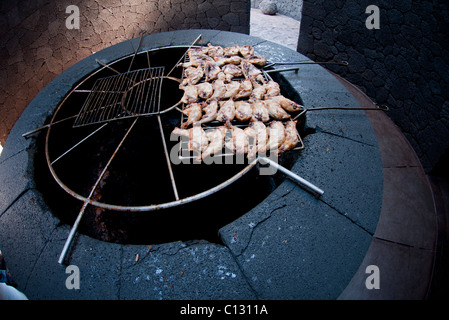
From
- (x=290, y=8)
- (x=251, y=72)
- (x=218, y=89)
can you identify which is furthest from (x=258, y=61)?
(x=290, y=8)

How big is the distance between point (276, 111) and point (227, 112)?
0.59 m

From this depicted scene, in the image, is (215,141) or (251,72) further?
(251,72)

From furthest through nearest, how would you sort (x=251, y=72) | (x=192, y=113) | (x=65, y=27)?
(x=65, y=27), (x=251, y=72), (x=192, y=113)

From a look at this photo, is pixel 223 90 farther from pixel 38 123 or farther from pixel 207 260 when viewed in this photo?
pixel 38 123

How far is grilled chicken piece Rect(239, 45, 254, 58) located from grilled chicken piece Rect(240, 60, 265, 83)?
0.30 metres

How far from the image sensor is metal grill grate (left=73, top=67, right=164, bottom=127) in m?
2.88

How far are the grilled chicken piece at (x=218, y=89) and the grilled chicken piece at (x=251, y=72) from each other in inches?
14.8

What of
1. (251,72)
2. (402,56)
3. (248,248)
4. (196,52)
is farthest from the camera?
(402,56)

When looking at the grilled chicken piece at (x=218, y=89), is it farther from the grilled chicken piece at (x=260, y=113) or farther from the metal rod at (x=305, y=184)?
the metal rod at (x=305, y=184)

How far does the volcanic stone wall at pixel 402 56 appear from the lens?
3457 millimetres

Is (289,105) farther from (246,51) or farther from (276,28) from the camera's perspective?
(276,28)

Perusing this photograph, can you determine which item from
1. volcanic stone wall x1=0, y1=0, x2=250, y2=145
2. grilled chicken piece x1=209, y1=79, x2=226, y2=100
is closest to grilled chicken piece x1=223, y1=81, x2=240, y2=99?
grilled chicken piece x1=209, y1=79, x2=226, y2=100

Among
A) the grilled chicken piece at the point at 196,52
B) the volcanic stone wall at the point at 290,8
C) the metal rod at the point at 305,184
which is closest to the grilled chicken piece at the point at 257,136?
the metal rod at the point at 305,184

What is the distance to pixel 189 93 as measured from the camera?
2832 mm
